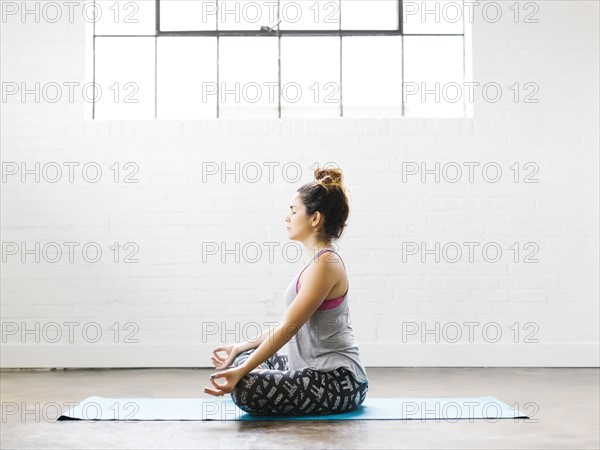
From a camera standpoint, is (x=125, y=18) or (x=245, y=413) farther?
(x=125, y=18)

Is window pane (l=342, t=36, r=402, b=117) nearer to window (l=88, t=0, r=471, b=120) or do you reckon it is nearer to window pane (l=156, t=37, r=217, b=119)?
window (l=88, t=0, r=471, b=120)

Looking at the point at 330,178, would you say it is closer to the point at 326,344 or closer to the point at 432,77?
the point at 326,344

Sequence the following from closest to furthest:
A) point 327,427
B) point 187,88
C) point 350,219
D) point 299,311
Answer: point 327,427, point 299,311, point 350,219, point 187,88

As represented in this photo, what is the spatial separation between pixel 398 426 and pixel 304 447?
528mm

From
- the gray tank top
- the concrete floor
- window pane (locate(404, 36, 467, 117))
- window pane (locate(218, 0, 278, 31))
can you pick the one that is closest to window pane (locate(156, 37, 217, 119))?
window pane (locate(218, 0, 278, 31))

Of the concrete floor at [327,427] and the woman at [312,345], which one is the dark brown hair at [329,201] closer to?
the woman at [312,345]

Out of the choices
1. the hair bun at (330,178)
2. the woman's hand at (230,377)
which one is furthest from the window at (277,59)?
the woman's hand at (230,377)

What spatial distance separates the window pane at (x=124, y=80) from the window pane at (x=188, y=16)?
0.58ft

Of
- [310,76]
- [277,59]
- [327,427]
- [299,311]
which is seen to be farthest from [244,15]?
[327,427]

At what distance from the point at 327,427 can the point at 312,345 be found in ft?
1.11

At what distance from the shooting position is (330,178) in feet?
10.4

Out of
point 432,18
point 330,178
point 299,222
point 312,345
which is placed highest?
point 432,18

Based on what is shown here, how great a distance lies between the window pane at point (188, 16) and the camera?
5.39 metres

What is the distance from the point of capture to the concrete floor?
2639 mm
